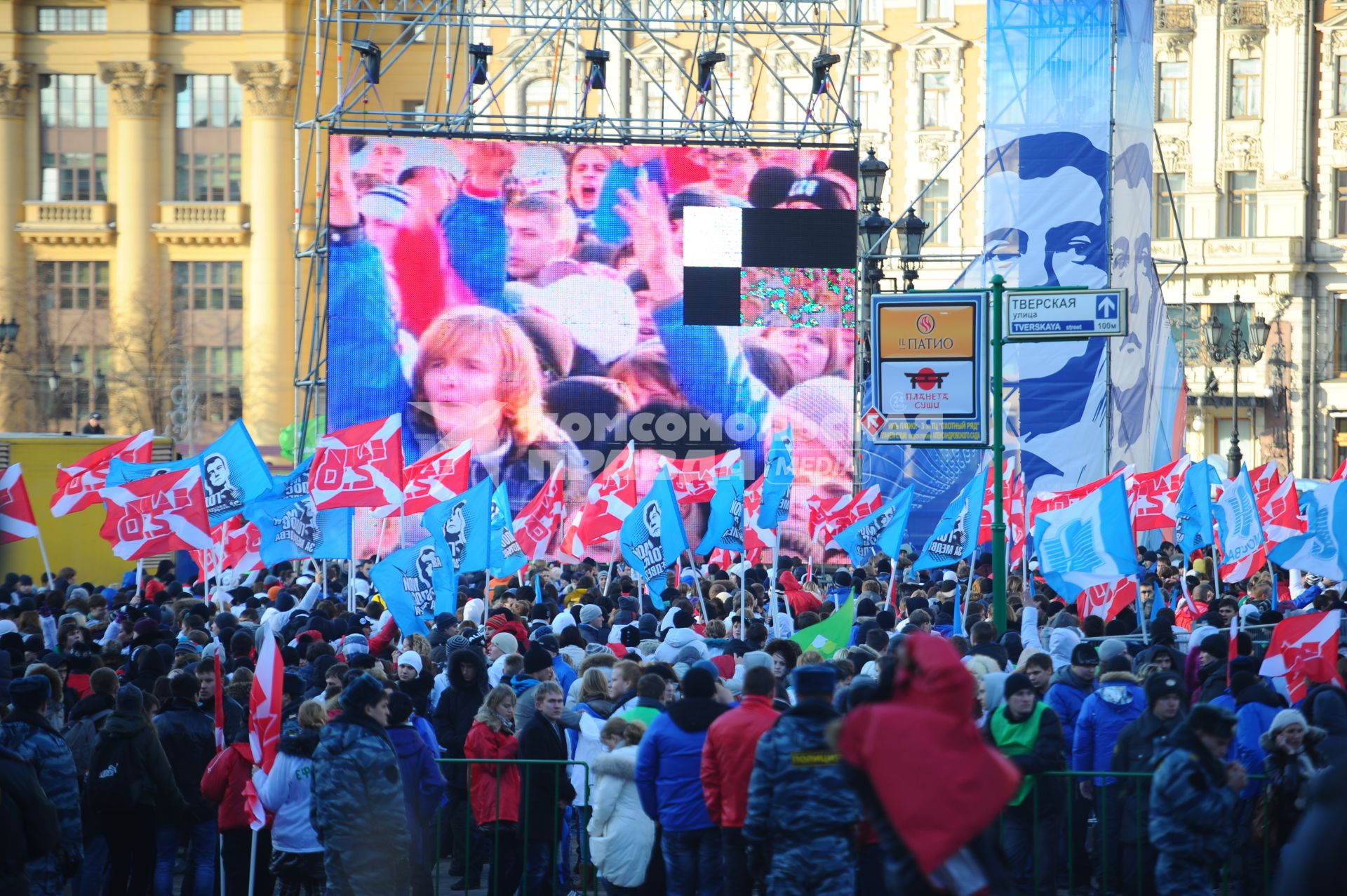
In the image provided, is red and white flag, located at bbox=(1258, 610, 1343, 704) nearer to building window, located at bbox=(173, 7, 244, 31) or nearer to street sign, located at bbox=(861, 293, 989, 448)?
street sign, located at bbox=(861, 293, 989, 448)

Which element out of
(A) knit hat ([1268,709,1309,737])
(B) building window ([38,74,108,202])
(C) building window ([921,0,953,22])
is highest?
(C) building window ([921,0,953,22])

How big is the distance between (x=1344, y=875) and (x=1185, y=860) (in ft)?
6.04

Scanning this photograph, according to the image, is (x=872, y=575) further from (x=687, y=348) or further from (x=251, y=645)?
(x=251, y=645)

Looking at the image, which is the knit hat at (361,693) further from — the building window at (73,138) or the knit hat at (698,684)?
the building window at (73,138)

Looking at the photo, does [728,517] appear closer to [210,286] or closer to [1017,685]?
[1017,685]

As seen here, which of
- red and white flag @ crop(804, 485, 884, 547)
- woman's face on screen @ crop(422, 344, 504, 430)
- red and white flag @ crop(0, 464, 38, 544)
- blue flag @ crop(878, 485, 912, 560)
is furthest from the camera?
woman's face on screen @ crop(422, 344, 504, 430)

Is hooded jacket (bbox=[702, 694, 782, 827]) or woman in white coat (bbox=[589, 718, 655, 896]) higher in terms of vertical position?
hooded jacket (bbox=[702, 694, 782, 827])

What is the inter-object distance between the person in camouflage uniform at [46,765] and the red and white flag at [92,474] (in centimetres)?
1108

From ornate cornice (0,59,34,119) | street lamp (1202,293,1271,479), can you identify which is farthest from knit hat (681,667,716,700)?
ornate cornice (0,59,34,119)

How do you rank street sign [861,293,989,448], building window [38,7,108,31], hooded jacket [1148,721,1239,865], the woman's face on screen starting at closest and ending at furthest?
hooded jacket [1148,721,1239,865] < street sign [861,293,989,448] < the woman's face on screen < building window [38,7,108,31]

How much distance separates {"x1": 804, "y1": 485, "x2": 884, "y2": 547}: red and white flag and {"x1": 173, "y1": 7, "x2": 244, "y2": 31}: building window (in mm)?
35890

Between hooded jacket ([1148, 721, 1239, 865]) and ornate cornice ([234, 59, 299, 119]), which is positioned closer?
hooded jacket ([1148, 721, 1239, 865])

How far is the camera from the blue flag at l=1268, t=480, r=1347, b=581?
15.4 meters

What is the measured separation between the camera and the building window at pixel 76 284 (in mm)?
54625
